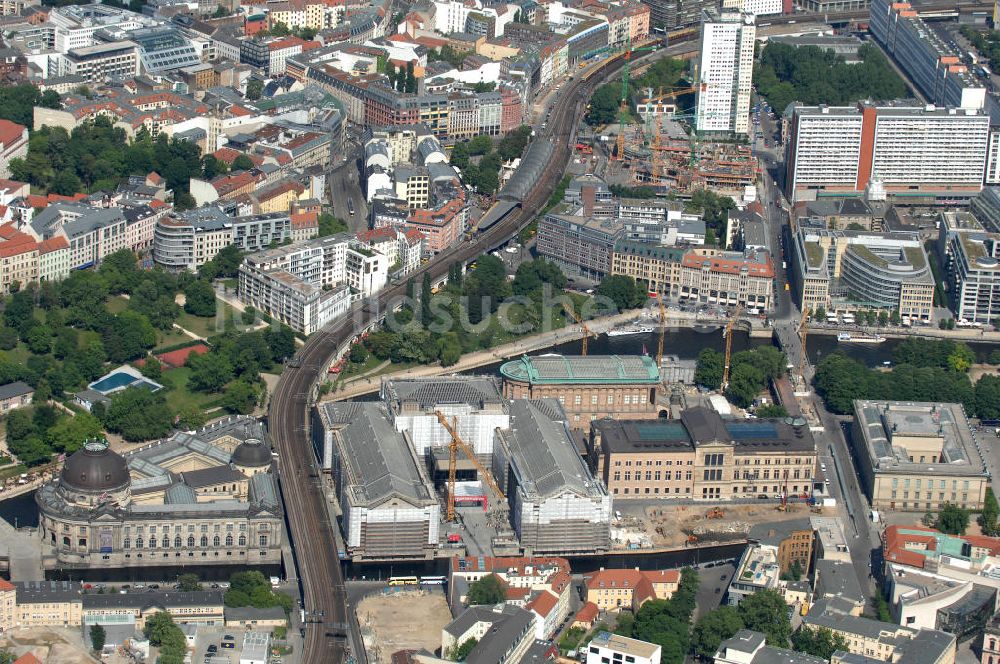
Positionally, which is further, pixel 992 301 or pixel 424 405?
pixel 992 301

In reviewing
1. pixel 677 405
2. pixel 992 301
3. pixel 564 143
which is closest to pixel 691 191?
pixel 564 143

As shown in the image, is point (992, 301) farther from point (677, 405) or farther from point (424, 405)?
point (424, 405)

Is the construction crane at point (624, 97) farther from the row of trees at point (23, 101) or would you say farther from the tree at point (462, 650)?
the tree at point (462, 650)

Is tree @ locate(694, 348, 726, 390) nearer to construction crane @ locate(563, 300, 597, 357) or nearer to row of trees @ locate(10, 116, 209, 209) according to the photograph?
construction crane @ locate(563, 300, 597, 357)

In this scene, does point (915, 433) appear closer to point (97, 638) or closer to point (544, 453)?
point (544, 453)

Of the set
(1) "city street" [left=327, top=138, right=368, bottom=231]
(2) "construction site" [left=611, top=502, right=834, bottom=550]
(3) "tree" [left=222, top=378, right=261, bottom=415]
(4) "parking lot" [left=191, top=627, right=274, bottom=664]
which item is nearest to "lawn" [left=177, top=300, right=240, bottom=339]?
(3) "tree" [left=222, top=378, right=261, bottom=415]

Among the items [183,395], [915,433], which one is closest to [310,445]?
[183,395]
